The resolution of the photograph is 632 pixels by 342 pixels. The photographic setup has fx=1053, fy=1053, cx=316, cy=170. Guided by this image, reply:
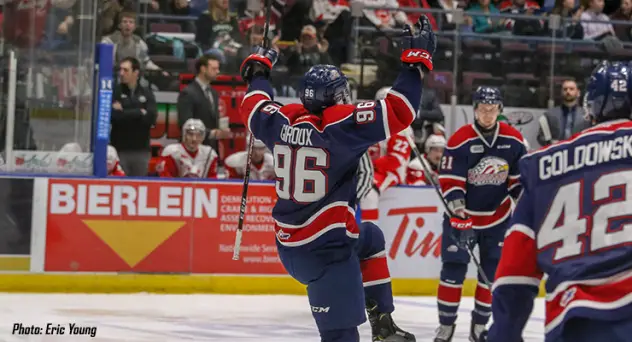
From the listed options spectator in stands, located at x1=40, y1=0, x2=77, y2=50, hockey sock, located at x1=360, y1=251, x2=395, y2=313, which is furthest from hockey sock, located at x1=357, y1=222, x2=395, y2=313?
spectator in stands, located at x1=40, y1=0, x2=77, y2=50

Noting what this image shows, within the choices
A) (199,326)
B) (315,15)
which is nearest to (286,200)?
(199,326)

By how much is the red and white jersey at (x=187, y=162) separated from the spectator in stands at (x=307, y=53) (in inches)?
41.7

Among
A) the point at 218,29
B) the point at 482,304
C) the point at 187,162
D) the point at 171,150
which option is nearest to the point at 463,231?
the point at 482,304

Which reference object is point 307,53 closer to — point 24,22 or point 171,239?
point 171,239

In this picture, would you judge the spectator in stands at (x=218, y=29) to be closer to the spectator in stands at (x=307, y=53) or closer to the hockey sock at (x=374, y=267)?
the spectator in stands at (x=307, y=53)

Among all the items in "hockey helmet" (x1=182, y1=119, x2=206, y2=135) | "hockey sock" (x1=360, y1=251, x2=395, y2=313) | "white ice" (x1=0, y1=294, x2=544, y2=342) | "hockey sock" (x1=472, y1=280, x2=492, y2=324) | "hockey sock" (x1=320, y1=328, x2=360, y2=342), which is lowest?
"white ice" (x1=0, y1=294, x2=544, y2=342)

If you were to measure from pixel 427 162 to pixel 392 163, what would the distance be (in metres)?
0.50

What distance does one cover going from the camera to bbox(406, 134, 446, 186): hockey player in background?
27.9ft

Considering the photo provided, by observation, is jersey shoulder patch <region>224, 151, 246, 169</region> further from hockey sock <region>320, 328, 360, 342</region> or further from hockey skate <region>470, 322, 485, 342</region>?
hockey sock <region>320, 328, 360, 342</region>

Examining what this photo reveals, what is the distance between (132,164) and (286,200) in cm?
424

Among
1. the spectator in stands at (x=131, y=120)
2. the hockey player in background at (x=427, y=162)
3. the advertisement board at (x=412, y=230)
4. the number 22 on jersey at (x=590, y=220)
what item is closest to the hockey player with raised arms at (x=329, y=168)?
the number 22 on jersey at (x=590, y=220)

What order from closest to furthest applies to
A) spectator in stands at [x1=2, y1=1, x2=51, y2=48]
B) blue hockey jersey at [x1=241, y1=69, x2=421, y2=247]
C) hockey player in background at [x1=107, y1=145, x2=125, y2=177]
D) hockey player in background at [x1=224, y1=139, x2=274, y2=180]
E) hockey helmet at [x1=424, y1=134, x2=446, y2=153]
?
blue hockey jersey at [x1=241, y1=69, x2=421, y2=247], spectator in stands at [x1=2, y1=1, x2=51, y2=48], hockey player in background at [x1=107, y1=145, x2=125, y2=177], hockey player in background at [x1=224, y1=139, x2=274, y2=180], hockey helmet at [x1=424, y1=134, x2=446, y2=153]

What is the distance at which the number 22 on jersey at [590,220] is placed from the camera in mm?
2174

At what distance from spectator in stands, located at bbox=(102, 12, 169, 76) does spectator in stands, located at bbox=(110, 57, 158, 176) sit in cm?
17
